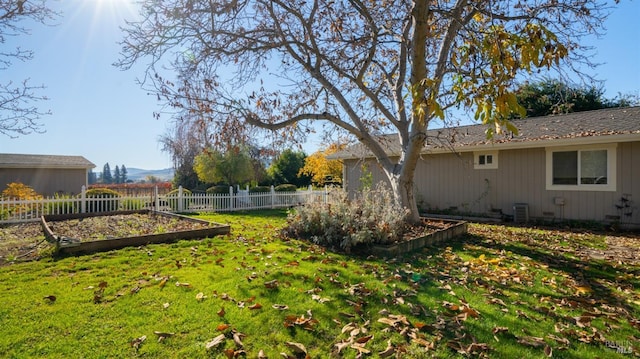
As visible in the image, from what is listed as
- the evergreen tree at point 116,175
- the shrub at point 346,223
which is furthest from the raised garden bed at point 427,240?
the evergreen tree at point 116,175

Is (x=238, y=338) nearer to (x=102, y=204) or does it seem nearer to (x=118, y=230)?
(x=118, y=230)

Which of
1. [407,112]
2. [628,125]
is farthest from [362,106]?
[628,125]

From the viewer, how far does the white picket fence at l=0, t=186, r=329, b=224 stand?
10875 mm

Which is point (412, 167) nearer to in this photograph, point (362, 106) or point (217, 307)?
point (362, 106)

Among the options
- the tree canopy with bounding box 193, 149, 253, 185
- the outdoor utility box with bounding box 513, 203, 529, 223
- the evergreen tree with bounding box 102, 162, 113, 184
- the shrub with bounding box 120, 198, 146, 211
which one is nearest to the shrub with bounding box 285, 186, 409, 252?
the outdoor utility box with bounding box 513, 203, 529, 223

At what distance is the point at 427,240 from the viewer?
6648mm

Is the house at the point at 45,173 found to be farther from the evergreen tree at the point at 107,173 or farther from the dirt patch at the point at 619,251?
the evergreen tree at the point at 107,173

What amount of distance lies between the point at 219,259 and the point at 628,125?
Answer: 10998mm

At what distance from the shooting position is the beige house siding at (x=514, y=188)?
29.2 ft

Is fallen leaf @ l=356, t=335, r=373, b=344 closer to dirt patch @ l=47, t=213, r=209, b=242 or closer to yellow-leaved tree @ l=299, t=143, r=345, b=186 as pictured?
dirt patch @ l=47, t=213, r=209, b=242

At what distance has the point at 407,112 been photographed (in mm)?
8711

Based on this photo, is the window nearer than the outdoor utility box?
No

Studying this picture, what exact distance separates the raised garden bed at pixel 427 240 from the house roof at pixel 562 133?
1.88 meters

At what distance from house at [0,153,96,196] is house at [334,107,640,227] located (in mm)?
19623
